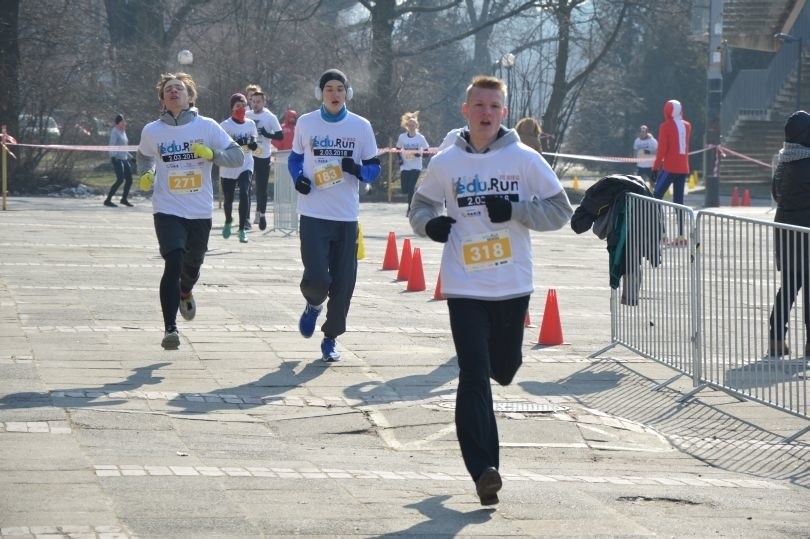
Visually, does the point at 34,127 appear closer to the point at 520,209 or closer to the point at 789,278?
the point at 789,278

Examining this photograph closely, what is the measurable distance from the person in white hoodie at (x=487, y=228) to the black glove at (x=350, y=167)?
332 cm

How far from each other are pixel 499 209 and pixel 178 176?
13.8 ft

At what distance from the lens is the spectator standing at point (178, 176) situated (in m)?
9.91

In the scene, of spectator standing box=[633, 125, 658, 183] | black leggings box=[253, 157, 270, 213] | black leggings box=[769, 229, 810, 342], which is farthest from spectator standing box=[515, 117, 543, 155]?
spectator standing box=[633, 125, 658, 183]

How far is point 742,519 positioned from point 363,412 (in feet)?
8.80

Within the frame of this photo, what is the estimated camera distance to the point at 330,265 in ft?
32.9

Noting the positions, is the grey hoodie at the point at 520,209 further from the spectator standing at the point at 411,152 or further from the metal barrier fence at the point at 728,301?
the spectator standing at the point at 411,152

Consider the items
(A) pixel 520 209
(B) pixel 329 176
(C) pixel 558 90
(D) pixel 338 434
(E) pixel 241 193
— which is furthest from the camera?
(C) pixel 558 90

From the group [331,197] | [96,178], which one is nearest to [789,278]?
[331,197]

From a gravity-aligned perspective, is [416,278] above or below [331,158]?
below

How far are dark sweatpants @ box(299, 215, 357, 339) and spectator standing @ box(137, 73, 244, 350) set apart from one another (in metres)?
0.73

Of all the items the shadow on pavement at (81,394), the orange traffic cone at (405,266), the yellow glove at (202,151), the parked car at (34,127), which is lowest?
the shadow on pavement at (81,394)

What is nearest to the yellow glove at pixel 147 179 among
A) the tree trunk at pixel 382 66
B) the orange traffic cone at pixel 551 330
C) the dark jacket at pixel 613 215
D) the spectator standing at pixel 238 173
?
the dark jacket at pixel 613 215

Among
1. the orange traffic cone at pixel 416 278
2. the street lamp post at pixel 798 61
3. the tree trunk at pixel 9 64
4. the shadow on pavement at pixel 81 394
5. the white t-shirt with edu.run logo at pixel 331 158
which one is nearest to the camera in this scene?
the shadow on pavement at pixel 81 394
